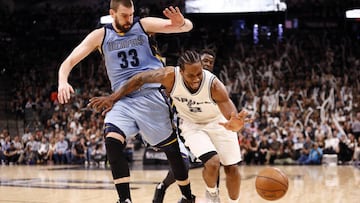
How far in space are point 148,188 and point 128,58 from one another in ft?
15.2

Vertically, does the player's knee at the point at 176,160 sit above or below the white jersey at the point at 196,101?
below

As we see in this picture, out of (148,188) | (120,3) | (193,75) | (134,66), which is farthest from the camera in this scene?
(148,188)

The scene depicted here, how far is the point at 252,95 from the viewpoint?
17.2 metres

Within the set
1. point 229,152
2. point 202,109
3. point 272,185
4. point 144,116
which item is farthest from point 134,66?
point 272,185

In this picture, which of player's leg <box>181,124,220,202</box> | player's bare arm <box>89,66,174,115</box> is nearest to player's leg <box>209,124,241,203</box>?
player's leg <box>181,124,220,202</box>

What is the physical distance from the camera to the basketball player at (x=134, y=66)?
15.5ft

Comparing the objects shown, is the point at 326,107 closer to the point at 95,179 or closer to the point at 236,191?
the point at 95,179

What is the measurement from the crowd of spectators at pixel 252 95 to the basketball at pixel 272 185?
979 centimetres

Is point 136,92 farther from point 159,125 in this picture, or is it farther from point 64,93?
point 64,93

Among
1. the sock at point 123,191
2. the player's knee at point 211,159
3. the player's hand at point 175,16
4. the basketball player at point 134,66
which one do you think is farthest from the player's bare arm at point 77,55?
the player's knee at point 211,159

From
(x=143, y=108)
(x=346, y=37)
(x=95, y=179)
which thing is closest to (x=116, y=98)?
(x=143, y=108)

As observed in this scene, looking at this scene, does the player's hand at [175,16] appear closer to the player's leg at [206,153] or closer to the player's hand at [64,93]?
the player's hand at [64,93]

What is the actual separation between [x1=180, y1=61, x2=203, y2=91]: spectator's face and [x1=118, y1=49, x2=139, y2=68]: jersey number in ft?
1.54

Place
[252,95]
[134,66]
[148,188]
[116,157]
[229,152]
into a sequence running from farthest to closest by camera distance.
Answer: [252,95], [148,188], [229,152], [134,66], [116,157]
